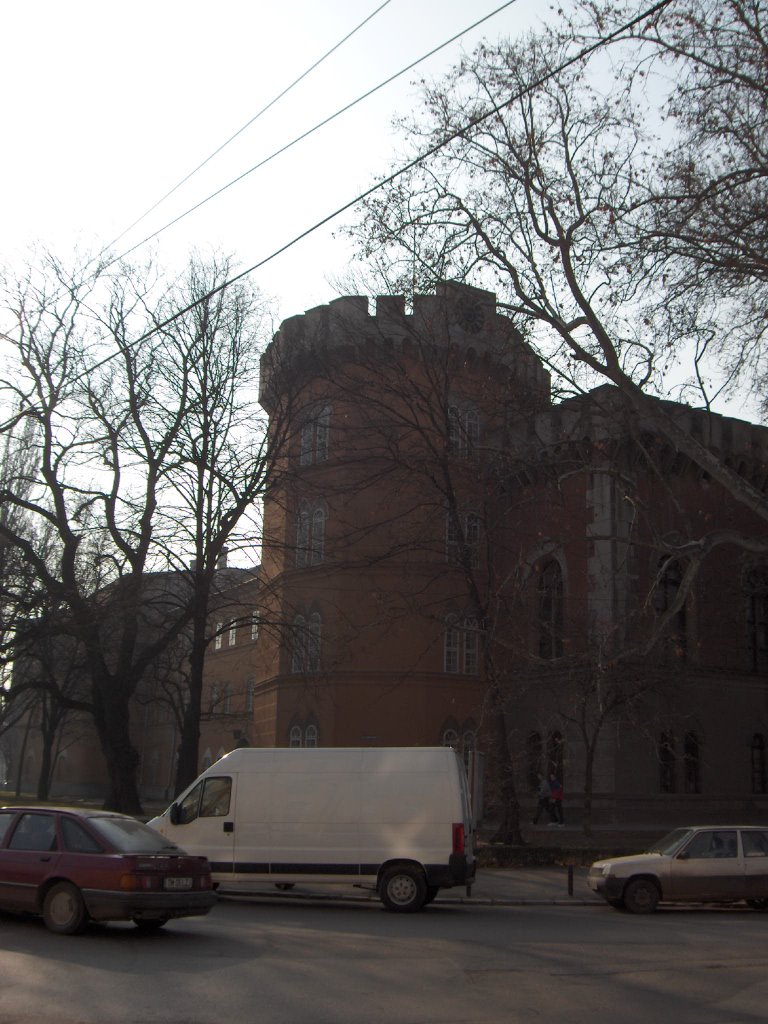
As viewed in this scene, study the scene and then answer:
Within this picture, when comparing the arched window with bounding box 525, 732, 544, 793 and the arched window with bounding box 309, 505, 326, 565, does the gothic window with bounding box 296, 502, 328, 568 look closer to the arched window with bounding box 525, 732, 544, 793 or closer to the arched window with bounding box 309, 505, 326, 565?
the arched window with bounding box 309, 505, 326, 565

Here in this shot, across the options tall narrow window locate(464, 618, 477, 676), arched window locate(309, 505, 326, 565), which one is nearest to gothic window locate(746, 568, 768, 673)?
tall narrow window locate(464, 618, 477, 676)

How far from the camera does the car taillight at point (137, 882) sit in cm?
1139

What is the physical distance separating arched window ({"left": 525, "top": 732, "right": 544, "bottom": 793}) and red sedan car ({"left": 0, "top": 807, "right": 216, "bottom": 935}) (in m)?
24.6

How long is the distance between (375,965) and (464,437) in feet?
58.8

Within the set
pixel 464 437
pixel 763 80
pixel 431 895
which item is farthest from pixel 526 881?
pixel 763 80

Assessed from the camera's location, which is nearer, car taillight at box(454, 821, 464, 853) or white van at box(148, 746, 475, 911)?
car taillight at box(454, 821, 464, 853)

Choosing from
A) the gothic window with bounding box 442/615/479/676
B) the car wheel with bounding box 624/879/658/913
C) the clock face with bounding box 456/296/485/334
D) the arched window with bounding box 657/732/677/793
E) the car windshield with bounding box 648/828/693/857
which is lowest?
the car wheel with bounding box 624/879/658/913

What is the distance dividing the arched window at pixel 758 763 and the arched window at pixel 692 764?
261 centimetres

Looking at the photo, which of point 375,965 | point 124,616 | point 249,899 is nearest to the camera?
point 375,965

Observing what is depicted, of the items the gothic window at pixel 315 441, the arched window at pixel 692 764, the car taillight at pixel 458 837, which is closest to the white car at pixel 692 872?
the car taillight at pixel 458 837

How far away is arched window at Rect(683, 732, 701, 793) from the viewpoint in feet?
114

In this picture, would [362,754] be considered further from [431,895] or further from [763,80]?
[763,80]

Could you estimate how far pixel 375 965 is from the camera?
10273mm

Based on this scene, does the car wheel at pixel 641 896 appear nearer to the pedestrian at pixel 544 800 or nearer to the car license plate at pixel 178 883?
the car license plate at pixel 178 883
